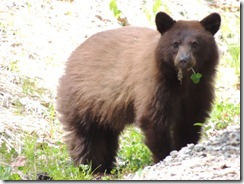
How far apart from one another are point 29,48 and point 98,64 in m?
3.44

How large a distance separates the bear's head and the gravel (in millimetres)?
1006

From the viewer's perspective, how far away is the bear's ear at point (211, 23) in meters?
8.42

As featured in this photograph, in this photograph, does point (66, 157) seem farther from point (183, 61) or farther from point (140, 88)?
point (183, 61)

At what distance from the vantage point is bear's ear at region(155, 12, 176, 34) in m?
8.42

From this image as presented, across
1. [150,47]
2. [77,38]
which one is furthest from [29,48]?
[150,47]

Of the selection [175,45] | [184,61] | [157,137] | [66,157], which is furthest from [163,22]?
[66,157]

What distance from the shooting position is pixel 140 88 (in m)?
8.57

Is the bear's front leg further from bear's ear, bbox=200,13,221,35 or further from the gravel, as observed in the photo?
bear's ear, bbox=200,13,221,35

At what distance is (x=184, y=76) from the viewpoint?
27.6 feet

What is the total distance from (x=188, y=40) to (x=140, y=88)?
2.56ft

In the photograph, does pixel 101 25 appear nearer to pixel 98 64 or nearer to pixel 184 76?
pixel 98 64

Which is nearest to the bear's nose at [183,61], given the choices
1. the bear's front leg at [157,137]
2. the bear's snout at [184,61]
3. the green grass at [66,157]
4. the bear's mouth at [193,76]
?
the bear's snout at [184,61]

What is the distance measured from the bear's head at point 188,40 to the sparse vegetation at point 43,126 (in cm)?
26

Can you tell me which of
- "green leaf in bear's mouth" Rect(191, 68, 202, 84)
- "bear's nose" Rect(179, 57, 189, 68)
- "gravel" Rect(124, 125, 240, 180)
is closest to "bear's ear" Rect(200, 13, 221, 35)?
"green leaf in bear's mouth" Rect(191, 68, 202, 84)
